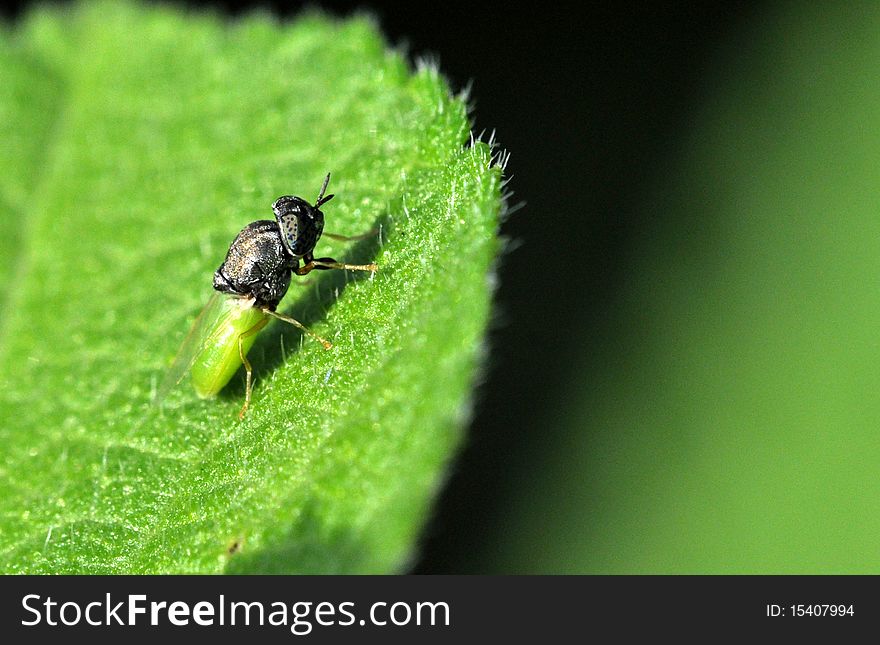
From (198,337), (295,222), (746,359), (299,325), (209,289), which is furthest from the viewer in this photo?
(746,359)

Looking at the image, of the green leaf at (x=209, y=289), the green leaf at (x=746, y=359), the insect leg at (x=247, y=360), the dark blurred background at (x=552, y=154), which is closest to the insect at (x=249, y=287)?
the insect leg at (x=247, y=360)

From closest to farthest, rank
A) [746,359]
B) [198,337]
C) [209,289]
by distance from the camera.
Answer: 1. [198,337]
2. [209,289]
3. [746,359]

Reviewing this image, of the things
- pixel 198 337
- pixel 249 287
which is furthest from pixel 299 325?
pixel 198 337

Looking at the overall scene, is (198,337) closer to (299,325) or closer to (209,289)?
(209,289)

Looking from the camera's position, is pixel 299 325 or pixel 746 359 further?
pixel 746 359

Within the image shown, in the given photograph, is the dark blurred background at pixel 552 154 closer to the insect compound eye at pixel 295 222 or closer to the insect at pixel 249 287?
the insect at pixel 249 287

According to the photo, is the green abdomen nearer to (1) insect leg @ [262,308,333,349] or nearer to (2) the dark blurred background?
(1) insect leg @ [262,308,333,349]

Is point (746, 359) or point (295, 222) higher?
point (746, 359)
